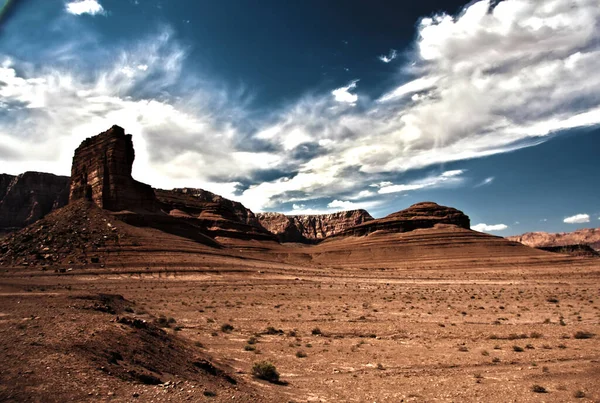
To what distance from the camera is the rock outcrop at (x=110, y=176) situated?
61156 millimetres

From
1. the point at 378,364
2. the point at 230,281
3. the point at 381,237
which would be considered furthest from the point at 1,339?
the point at 381,237

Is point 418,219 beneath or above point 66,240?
above

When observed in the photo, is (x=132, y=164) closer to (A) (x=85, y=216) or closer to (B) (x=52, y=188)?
(A) (x=85, y=216)

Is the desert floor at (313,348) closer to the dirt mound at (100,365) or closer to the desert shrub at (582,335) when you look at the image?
the dirt mound at (100,365)

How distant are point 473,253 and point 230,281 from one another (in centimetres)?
6870

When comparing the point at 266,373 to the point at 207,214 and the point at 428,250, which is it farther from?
the point at 207,214

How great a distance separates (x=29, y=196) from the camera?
424 ft

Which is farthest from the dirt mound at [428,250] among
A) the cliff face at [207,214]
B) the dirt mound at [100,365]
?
the dirt mound at [100,365]

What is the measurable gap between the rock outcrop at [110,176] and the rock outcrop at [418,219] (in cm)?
7723

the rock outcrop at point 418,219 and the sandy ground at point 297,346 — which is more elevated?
the rock outcrop at point 418,219

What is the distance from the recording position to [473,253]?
8756cm

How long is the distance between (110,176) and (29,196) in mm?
93467

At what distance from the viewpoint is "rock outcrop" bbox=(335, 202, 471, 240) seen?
380 feet

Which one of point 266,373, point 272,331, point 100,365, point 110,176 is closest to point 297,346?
point 272,331
